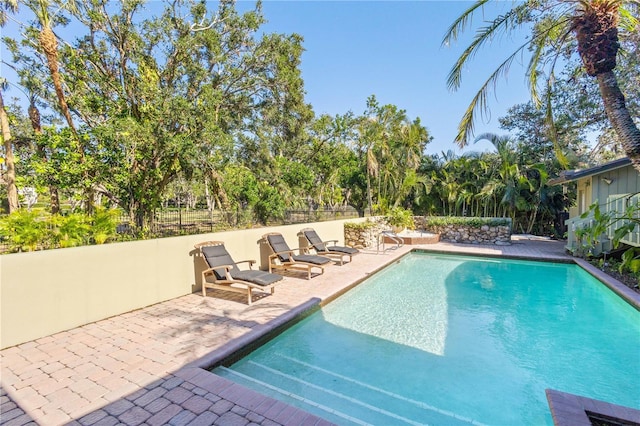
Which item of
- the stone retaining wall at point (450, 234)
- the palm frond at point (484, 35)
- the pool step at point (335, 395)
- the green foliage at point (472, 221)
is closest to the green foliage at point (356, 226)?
the stone retaining wall at point (450, 234)

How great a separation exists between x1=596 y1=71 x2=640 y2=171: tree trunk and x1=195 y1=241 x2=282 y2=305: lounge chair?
256 inches

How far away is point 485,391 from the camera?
3.94 m

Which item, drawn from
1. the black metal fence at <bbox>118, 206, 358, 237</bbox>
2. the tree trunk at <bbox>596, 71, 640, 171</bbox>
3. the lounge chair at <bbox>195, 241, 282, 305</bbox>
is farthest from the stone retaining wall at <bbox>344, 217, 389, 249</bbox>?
the tree trunk at <bbox>596, 71, 640, 171</bbox>

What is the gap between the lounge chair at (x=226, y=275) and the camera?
21.2ft

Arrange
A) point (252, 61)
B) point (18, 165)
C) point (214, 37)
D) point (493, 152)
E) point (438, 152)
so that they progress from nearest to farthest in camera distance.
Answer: point (18, 165) → point (214, 37) → point (252, 61) → point (493, 152) → point (438, 152)

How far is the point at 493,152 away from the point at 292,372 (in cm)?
1984

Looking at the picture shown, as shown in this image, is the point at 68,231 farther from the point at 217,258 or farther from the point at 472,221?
the point at 472,221

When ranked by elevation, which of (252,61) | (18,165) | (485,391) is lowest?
(485,391)

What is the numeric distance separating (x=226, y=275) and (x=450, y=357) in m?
4.66

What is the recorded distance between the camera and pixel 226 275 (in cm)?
667

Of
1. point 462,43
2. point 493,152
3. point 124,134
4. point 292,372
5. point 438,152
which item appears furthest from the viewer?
point 438,152

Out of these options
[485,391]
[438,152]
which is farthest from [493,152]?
[485,391]

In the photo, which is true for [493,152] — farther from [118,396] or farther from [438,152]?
[118,396]

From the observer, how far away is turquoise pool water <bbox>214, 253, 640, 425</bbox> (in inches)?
143
